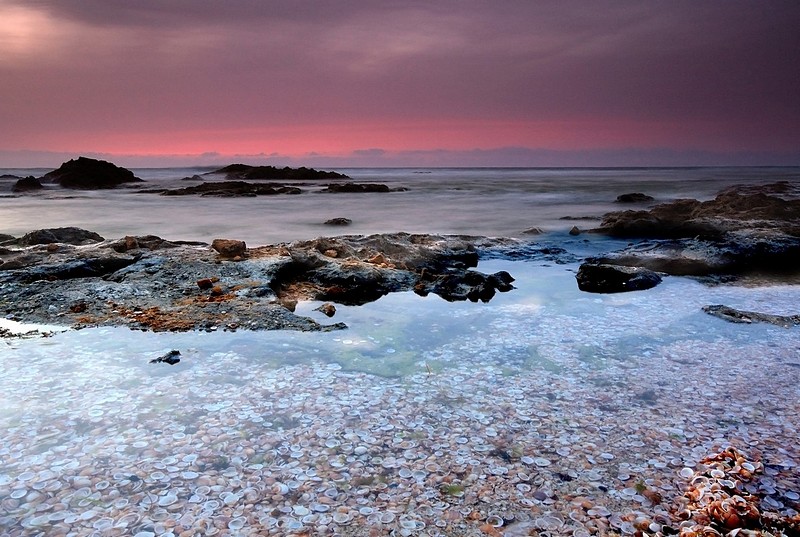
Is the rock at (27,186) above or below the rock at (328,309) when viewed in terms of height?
above

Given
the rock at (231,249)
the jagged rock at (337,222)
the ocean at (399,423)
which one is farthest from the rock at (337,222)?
the ocean at (399,423)

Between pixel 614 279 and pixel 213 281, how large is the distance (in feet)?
22.6

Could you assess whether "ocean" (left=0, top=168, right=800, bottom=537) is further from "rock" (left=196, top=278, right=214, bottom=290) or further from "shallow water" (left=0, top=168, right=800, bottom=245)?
"shallow water" (left=0, top=168, right=800, bottom=245)

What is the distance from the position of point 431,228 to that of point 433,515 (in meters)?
18.6

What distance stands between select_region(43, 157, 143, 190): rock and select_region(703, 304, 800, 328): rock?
57421 millimetres

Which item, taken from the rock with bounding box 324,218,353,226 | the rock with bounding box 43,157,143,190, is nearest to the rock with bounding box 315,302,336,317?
the rock with bounding box 324,218,353,226

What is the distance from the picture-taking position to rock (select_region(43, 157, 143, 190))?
175 ft

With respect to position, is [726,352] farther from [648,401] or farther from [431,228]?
[431,228]

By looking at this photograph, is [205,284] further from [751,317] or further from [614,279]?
[751,317]

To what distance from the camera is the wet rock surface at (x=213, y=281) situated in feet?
23.0

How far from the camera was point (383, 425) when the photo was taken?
4238 mm

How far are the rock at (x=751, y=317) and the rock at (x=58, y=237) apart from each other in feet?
43.9

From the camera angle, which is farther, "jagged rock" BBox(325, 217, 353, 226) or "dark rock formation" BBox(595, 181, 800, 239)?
"jagged rock" BBox(325, 217, 353, 226)

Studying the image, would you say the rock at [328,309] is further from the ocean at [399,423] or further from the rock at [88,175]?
the rock at [88,175]
